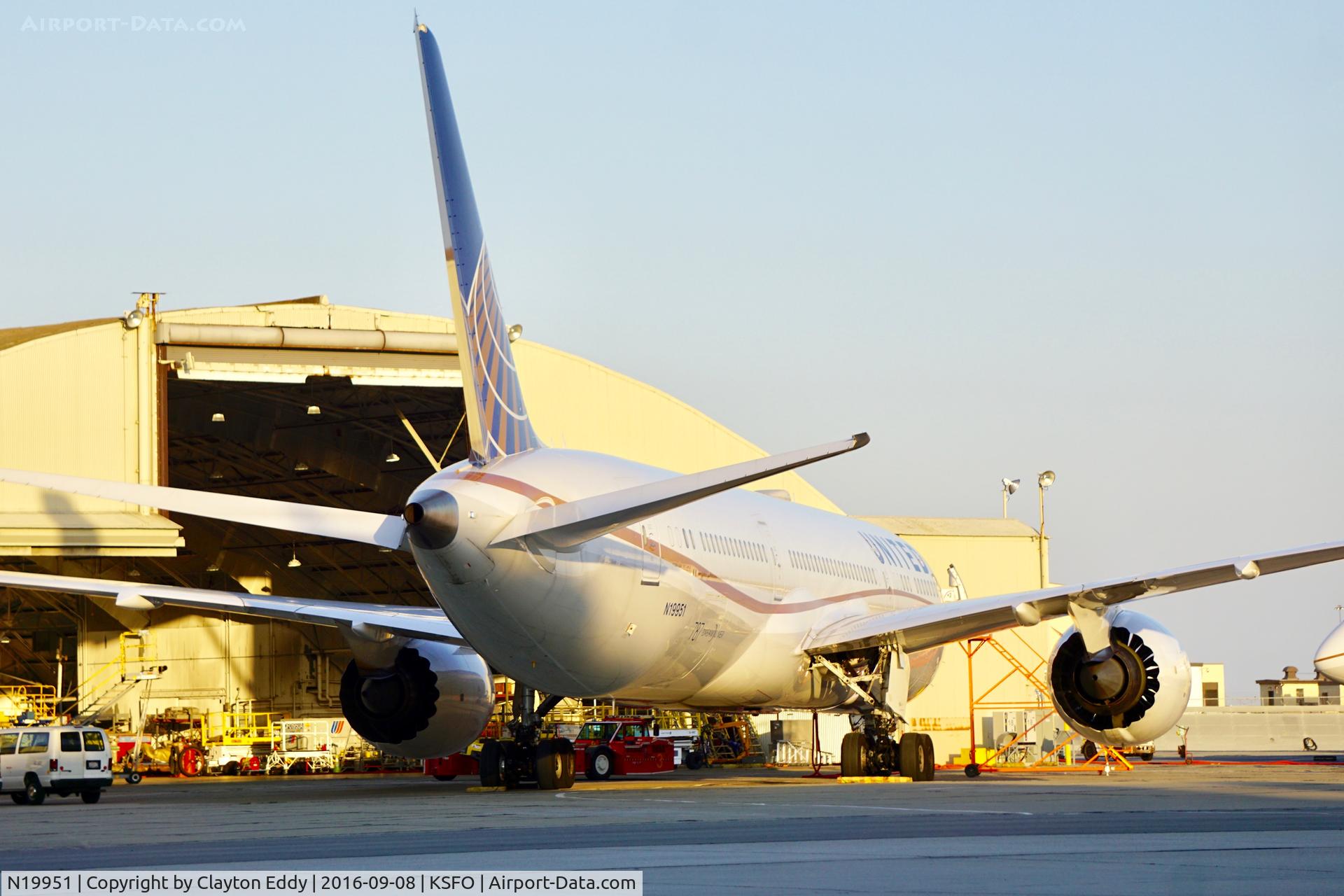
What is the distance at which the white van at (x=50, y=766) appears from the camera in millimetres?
22922

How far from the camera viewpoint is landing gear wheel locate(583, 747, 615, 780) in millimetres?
30766

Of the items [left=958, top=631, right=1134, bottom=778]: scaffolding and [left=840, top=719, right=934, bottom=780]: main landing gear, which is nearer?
[left=840, top=719, right=934, bottom=780]: main landing gear

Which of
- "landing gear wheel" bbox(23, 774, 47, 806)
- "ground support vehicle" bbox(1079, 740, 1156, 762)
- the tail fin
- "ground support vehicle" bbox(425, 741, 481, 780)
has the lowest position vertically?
"ground support vehicle" bbox(1079, 740, 1156, 762)

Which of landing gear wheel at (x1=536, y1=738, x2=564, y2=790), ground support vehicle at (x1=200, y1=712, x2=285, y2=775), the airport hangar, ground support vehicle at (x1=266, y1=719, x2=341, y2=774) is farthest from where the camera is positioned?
ground support vehicle at (x1=200, y1=712, x2=285, y2=775)

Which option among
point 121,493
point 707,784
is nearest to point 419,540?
point 121,493

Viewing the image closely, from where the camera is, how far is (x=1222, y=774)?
26.0 m

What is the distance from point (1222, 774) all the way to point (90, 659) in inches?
1147

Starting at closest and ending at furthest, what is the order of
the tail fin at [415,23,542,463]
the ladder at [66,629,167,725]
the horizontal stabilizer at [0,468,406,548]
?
the horizontal stabilizer at [0,468,406,548] → the tail fin at [415,23,542,463] → the ladder at [66,629,167,725]

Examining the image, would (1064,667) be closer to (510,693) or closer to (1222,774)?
(1222,774)

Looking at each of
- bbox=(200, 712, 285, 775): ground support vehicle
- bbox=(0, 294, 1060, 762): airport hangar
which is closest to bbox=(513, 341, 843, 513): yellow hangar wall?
bbox=(0, 294, 1060, 762): airport hangar

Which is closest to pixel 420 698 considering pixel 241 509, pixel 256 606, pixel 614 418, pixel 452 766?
pixel 256 606

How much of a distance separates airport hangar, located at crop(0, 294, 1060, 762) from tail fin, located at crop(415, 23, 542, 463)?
9.94 m

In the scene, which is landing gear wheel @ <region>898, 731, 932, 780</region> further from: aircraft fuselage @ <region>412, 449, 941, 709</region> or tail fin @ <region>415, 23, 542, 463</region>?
tail fin @ <region>415, 23, 542, 463</region>

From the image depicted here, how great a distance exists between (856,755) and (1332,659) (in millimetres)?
16386
